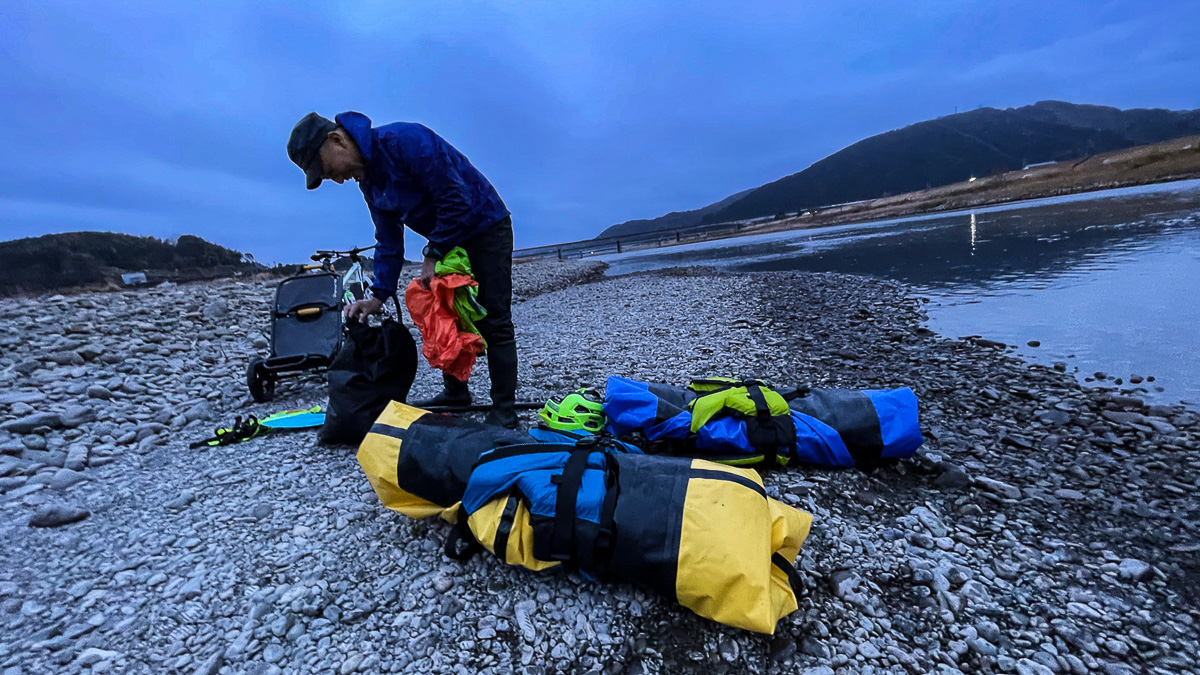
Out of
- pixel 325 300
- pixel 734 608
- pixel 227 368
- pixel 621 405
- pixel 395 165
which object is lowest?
pixel 734 608

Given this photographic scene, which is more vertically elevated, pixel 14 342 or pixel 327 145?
pixel 327 145

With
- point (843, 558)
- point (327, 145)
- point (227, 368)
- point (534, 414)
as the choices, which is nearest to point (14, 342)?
point (227, 368)

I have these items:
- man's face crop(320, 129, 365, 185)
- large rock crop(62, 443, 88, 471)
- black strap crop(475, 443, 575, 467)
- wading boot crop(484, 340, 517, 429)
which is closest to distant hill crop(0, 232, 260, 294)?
large rock crop(62, 443, 88, 471)

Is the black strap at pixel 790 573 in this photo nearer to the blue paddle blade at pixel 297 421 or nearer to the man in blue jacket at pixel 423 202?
the man in blue jacket at pixel 423 202

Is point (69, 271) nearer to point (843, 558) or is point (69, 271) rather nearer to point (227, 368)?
point (227, 368)

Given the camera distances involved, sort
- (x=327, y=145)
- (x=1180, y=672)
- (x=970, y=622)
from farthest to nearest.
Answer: (x=327, y=145) → (x=970, y=622) → (x=1180, y=672)

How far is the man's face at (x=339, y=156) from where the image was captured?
3.01m

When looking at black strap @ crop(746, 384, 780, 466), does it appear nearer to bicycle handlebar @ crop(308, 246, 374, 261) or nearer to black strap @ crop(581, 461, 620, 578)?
black strap @ crop(581, 461, 620, 578)

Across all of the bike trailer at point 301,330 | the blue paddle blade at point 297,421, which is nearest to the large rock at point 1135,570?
the blue paddle blade at point 297,421

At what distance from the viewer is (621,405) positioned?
3457mm

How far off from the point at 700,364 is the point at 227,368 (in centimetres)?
629

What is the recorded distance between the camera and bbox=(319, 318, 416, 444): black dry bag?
3629 millimetres

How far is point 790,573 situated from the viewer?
1.97 metres

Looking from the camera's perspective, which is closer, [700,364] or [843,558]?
[843,558]
